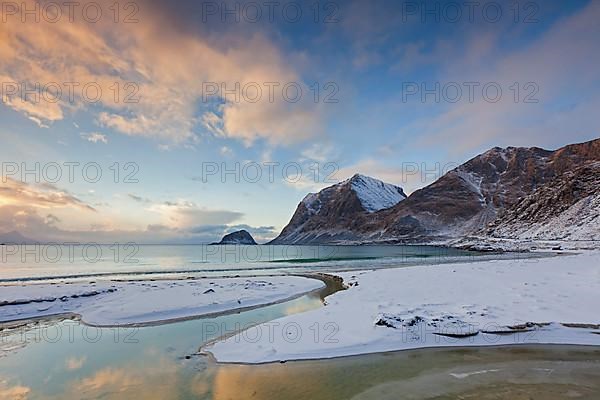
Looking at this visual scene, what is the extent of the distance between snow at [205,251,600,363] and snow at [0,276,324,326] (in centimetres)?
633

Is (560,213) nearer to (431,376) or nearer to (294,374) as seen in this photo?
(431,376)

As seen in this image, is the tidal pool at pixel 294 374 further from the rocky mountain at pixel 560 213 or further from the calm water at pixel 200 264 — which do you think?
the rocky mountain at pixel 560 213

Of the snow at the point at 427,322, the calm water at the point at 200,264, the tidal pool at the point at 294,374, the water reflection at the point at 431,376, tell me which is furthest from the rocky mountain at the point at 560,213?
the tidal pool at the point at 294,374

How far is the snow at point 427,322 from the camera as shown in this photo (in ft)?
38.2

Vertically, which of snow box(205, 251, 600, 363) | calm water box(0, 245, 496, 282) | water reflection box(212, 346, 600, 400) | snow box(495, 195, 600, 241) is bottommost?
calm water box(0, 245, 496, 282)

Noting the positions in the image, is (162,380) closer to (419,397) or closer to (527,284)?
(419,397)

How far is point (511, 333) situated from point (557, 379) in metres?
3.59

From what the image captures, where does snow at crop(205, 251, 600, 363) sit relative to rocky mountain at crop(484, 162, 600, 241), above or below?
below

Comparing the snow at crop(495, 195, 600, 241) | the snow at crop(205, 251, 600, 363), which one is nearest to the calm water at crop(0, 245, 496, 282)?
the snow at crop(205, 251, 600, 363)

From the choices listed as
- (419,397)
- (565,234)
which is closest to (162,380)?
(419,397)

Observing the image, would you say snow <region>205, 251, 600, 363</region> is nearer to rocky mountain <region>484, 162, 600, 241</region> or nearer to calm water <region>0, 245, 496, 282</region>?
→ calm water <region>0, 245, 496, 282</region>

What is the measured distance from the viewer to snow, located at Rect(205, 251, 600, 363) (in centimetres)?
1163

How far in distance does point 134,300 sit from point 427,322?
17193 millimetres

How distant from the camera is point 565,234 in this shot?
93.2 m
